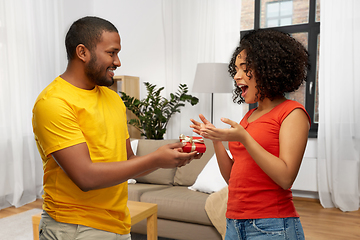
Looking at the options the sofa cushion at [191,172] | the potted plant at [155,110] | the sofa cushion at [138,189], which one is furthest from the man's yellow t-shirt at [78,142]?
the potted plant at [155,110]

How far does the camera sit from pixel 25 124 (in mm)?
3998

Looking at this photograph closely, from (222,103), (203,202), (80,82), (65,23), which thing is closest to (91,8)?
(65,23)

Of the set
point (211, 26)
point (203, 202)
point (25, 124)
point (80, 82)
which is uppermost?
point (211, 26)

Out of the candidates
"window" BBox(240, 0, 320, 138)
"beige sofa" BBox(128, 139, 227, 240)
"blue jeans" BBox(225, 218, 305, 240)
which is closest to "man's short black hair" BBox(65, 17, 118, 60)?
"blue jeans" BBox(225, 218, 305, 240)

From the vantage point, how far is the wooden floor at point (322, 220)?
287cm

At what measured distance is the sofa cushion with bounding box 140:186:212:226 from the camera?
253 cm

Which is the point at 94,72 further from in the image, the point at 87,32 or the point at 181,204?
the point at 181,204

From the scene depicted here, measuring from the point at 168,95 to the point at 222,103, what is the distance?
84cm

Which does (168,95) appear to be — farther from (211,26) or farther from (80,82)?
(80,82)

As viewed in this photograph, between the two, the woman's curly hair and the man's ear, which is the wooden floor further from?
the man's ear

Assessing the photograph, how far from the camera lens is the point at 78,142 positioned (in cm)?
89

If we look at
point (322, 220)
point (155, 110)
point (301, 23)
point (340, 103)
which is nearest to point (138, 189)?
point (155, 110)

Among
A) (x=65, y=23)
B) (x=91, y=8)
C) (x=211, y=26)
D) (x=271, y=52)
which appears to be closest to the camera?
(x=271, y=52)

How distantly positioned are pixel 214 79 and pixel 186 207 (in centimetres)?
164
